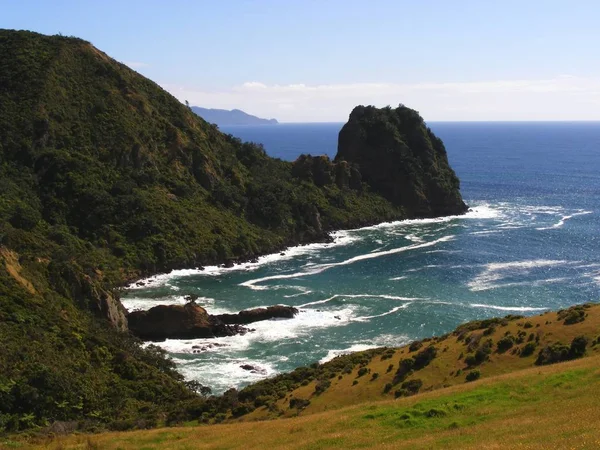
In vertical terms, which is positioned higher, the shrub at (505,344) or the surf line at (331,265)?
the shrub at (505,344)

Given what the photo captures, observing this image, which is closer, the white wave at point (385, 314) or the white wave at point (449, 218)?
the white wave at point (385, 314)

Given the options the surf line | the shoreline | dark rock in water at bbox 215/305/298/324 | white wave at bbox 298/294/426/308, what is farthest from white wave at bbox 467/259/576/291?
the shoreline

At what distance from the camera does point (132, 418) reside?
149 ft

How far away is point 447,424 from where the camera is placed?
98.2 ft

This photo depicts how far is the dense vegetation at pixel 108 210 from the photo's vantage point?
170 feet

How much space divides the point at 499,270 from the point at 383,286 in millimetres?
20941

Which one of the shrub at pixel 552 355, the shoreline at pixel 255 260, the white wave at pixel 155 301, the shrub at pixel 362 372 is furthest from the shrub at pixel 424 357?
the shoreline at pixel 255 260

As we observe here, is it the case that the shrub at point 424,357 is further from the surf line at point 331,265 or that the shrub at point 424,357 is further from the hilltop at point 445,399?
the surf line at point 331,265

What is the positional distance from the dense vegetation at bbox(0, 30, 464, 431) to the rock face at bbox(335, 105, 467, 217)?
4.38 feet

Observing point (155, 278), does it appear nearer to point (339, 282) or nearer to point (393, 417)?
point (339, 282)

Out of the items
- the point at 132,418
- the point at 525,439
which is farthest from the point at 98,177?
the point at 525,439

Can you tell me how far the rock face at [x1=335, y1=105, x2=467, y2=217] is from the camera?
6339 inches

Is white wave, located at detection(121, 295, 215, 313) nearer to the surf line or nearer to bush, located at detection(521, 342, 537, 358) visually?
the surf line

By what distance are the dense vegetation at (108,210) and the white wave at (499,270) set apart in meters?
40.4
